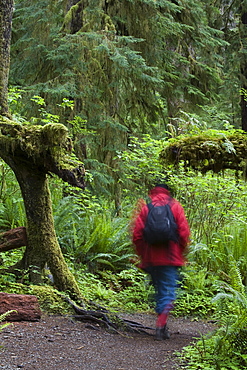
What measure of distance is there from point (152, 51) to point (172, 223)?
7.83 m

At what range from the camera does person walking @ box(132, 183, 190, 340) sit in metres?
5.33

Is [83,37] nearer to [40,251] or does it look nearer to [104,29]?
[104,29]

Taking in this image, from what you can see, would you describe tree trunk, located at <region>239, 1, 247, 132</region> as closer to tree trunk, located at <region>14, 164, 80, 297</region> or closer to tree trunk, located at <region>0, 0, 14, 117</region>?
tree trunk, located at <region>0, 0, 14, 117</region>

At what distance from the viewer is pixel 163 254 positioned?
535 cm

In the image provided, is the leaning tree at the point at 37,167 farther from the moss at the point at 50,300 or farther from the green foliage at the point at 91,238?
the green foliage at the point at 91,238

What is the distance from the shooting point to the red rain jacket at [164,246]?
5.33m

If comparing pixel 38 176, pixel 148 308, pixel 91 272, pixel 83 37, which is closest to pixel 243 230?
pixel 148 308

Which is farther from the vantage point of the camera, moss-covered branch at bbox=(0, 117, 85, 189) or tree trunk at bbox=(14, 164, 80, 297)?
tree trunk at bbox=(14, 164, 80, 297)

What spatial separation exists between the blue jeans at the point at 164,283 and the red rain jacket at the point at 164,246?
134 millimetres

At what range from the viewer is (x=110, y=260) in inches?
375

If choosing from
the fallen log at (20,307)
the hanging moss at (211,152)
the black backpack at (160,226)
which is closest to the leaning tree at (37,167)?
the fallen log at (20,307)

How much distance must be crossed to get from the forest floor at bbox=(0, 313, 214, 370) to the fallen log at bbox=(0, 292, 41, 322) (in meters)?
0.12

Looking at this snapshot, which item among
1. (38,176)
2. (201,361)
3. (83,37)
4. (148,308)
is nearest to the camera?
(201,361)

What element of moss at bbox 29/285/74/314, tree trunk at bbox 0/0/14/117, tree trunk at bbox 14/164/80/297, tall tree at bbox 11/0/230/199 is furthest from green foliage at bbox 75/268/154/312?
tree trunk at bbox 0/0/14/117
